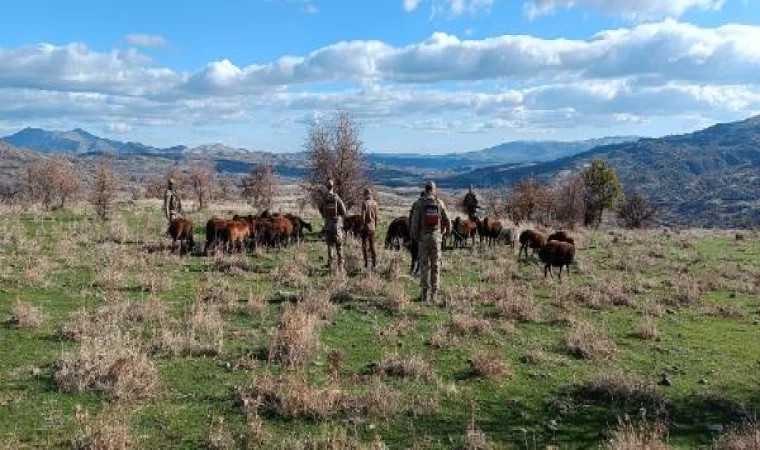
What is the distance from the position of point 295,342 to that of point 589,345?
5145 millimetres

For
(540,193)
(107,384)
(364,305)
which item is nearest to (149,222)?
(364,305)

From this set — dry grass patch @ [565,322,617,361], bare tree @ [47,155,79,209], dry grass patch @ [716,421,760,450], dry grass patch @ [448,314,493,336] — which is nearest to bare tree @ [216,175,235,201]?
bare tree @ [47,155,79,209]

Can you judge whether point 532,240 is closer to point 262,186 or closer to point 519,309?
point 519,309

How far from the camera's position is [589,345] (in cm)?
1195

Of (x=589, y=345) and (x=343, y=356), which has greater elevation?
(x=343, y=356)

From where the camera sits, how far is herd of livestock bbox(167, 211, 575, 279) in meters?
19.8

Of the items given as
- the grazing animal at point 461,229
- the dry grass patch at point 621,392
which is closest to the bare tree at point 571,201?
the grazing animal at point 461,229

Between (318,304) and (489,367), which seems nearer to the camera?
(489,367)

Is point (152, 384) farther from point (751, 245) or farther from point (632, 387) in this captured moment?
point (751, 245)

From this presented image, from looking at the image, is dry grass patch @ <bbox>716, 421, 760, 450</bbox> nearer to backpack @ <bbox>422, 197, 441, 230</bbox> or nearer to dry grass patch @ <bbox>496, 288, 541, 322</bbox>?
dry grass patch @ <bbox>496, 288, 541, 322</bbox>

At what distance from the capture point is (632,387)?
957 centimetres

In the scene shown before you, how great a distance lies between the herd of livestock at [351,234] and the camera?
64.8ft

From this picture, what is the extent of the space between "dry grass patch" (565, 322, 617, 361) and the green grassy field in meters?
0.04

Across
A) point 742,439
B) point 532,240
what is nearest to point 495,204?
point 532,240
